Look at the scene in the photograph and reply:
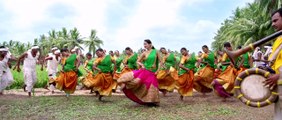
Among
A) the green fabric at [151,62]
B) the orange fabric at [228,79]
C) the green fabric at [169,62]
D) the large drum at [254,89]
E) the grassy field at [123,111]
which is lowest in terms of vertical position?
the grassy field at [123,111]

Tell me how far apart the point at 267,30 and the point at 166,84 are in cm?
2331

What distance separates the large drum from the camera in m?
3.62

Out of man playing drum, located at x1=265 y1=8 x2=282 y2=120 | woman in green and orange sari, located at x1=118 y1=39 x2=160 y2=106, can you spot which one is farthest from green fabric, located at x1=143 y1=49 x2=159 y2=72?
man playing drum, located at x1=265 y1=8 x2=282 y2=120

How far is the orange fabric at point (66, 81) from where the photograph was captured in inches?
426

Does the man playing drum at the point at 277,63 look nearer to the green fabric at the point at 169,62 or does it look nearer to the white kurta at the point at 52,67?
the green fabric at the point at 169,62

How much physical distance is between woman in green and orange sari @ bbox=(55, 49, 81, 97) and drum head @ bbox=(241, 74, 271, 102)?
7773mm

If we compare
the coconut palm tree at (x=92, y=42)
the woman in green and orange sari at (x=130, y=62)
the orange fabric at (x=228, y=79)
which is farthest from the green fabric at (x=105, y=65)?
the coconut palm tree at (x=92, y=42)

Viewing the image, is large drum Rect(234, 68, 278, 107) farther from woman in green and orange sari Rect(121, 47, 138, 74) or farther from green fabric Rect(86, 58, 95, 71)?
green fabric Rect(86, 58, 95, 71)

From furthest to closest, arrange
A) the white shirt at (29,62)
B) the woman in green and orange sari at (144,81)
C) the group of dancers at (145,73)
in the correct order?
the white shirt at (29,62)
the group of dancers at (145,73)
the woman in green and orange sari at (144,81)

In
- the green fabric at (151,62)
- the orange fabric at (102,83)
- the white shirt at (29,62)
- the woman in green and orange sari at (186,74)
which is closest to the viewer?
the green fabric at (151,62)

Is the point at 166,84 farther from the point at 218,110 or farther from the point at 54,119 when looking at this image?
the point at 54,119

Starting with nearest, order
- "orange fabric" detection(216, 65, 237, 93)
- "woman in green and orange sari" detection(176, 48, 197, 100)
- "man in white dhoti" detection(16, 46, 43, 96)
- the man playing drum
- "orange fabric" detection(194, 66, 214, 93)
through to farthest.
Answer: the man playing drum
"orange fabric" detection(216, 65, 237, 93)
"woman in green and orange sari" detection(176, 48, 197, 100)
"orange fabric" detection(194, 66, 214, 93)
"man in white dhoti" detection(16, 46, 43, 96)

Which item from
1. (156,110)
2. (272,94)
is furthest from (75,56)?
(272,94)

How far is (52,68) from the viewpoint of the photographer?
13602 mm
